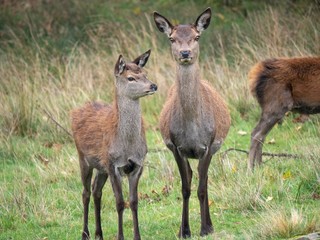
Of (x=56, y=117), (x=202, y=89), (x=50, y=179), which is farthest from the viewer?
(x=56, y=117)

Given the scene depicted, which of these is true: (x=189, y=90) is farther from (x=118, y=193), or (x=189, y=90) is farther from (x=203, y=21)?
(x=118, y=193)

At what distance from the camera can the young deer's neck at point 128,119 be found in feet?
27.7

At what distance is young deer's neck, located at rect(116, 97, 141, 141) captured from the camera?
332 inches

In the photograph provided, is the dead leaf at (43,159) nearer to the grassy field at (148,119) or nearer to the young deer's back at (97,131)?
the grassy field at (148,119)

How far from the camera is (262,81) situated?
37.6 ft

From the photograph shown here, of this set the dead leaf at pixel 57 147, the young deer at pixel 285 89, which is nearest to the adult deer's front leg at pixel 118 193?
the young deer at pixel 285 89

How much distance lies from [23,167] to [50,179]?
0.85 m

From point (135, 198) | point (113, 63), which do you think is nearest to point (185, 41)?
point (135, 198)

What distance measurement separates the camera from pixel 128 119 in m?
8.48

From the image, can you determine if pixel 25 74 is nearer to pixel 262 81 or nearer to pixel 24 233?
pixel 262 81

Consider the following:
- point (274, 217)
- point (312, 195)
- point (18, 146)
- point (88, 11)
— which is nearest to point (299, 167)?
point (312, 195)

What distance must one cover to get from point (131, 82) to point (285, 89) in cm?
343

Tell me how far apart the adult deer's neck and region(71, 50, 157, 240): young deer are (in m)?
0.39

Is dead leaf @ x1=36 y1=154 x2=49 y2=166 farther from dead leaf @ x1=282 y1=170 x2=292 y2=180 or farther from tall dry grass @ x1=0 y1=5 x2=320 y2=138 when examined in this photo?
dead leaf @ x1=282 y1=170 x2=292 y2=180
